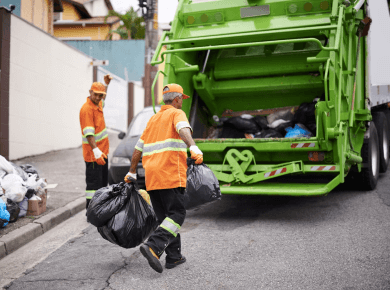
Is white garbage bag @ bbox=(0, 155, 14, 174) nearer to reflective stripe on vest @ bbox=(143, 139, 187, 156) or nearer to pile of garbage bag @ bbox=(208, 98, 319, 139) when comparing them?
reflective stripe on vest @ bbox=(143, 139, 187, 156)

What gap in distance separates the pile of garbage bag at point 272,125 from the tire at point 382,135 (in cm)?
172

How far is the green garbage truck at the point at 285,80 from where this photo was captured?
188 inches

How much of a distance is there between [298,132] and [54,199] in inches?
134

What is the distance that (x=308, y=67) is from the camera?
581cm

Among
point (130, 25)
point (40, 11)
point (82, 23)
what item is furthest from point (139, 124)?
point (82, 23)

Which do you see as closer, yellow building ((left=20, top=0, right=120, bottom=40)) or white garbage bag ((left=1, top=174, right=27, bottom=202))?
white garbage bag ((left=1, top=174, right=27, bottom=202))

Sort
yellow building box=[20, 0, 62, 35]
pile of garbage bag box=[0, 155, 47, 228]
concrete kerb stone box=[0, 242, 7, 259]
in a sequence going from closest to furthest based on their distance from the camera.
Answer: concrete kerb stone box=[0, 242, 7, 259] < pile of garbage bag box=[0, 155, 47, 228] < yellow building box=[20, 0, 62, 35]

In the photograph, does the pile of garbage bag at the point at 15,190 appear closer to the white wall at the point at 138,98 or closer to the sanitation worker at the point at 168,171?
the sanitation worker at the point at 168,171

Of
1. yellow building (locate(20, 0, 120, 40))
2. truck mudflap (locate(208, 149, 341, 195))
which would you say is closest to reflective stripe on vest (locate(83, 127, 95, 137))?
truck mudflap (locate(208, 149, 341, 195))

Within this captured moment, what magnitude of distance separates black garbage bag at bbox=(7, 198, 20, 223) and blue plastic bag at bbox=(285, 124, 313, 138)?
3285 mm

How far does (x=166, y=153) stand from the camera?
337cm

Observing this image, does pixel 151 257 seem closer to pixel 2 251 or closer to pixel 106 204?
pixel 106 204

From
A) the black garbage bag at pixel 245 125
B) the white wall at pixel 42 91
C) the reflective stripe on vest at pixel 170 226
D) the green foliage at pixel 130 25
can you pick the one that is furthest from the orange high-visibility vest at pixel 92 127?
the green foliage at pixel 130 25

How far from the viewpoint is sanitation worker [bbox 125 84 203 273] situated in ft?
10.7
